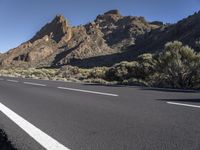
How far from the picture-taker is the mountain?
96375 mm

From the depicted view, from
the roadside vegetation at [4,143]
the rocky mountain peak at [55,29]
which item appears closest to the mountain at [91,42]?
the rocky mountain peak at [55,29]

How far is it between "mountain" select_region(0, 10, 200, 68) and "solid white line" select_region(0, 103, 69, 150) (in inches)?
2721

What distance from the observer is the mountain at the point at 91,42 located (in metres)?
96.4

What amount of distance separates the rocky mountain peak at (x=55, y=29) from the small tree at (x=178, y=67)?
149 m

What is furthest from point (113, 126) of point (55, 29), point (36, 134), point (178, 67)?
point (55, 29)

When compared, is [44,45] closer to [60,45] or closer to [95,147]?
[60,45]

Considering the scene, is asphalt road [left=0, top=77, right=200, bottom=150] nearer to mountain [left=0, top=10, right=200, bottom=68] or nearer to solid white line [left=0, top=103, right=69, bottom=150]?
solid white line [left=0, top=103, right=69, bottom=150]

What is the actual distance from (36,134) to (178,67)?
17.0 metres

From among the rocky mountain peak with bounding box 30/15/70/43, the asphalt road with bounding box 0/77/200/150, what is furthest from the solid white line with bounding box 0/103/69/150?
the rocky mountain peak with bounding box 30/15/70/43

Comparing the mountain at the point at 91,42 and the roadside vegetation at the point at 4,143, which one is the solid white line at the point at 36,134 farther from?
the mountain at the point at 91,42

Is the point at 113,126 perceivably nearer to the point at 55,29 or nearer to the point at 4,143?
the point at 4,143

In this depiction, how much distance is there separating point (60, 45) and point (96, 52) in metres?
37.9

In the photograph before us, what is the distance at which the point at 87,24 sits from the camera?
586 feet

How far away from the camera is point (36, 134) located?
653 cm
